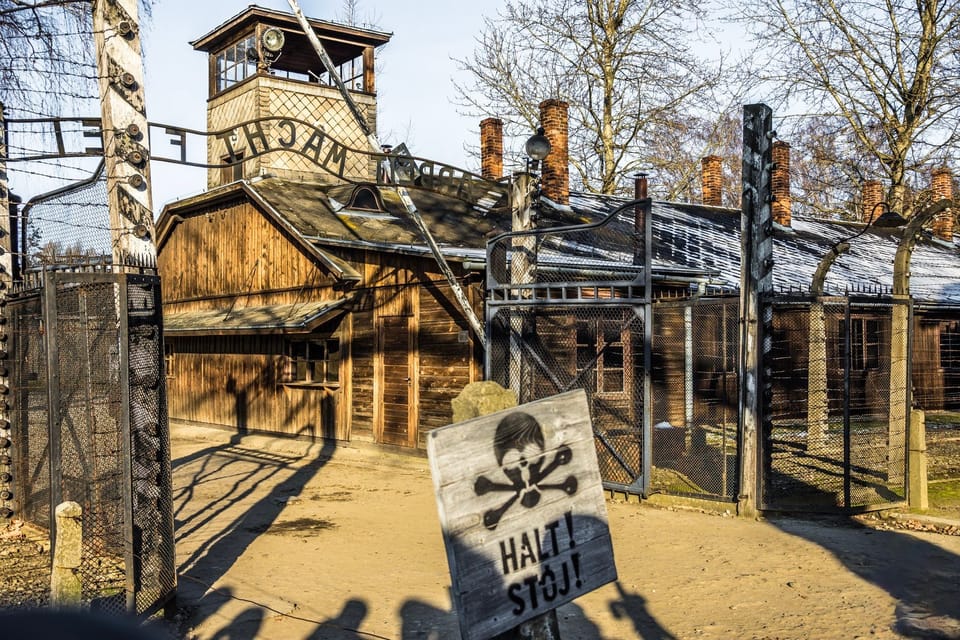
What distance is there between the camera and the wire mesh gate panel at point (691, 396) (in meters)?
12.5

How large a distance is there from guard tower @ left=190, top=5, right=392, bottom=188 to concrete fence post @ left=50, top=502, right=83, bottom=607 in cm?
1592

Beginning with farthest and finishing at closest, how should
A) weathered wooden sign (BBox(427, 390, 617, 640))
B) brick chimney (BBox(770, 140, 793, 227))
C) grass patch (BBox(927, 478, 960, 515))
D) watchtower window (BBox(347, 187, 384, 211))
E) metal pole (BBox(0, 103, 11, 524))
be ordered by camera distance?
brick chimney (BBox(770, 140, 793, 227))
watchtower window (BBox(347, 187, 384, 211))
grass patch (BBox(927, 478, 960, 515))
metal pole (BBox(0, 103, 11, 524))
weathered wooden sign (BBox(427, 390, 617, 640))

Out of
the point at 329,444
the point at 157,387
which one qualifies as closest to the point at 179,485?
the point at 329,444

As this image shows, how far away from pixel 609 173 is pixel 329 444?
16623 mm

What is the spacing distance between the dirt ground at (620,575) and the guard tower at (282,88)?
479 inches

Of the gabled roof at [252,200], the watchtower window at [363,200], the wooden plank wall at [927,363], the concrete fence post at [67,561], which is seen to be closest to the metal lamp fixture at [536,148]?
the gabled roof at [252,200]

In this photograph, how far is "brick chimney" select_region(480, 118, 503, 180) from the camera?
23.6 metres

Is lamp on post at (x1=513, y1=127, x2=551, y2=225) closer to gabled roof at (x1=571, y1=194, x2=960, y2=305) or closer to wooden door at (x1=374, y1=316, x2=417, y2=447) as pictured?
wooden door at (x1=374, y1=316, x2=417, y2=447)

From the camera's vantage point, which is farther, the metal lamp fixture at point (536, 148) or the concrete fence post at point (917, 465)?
the metal lamp fixture at point (536, 148)

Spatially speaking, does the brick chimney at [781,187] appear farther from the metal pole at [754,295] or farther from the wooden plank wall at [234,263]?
the metal pole at [754,295]

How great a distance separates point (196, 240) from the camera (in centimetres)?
2155

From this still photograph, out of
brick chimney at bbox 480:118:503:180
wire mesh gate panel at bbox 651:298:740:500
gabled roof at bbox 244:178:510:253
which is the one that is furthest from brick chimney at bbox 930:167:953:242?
gabled roof at bbox 244:178:510:253

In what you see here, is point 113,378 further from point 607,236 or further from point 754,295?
point 607,236

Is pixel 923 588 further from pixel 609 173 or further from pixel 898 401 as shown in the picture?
pixel 609 173
